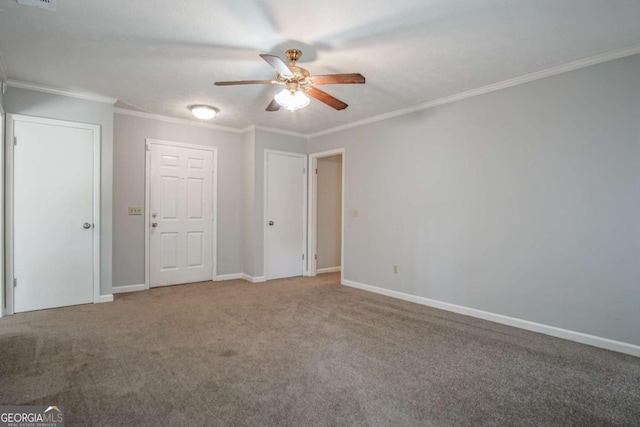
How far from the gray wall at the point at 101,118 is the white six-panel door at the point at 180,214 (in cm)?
70

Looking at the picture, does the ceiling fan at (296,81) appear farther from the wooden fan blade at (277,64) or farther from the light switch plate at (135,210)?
the light switch plate at (135,210)

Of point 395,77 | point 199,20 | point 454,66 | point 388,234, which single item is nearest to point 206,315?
point 388,234

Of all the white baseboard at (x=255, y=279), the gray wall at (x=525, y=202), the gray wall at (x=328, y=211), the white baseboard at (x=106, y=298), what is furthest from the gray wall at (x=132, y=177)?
the gray wall at (x=525, y=202)

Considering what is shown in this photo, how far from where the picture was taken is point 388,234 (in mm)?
4559

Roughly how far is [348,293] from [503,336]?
2.00m

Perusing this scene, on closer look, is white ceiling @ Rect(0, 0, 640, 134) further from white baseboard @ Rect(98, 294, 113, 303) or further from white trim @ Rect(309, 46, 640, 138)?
white baseboard @ Rect(98, 294, 113, 303)

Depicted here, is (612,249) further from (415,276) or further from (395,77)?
(395,77)

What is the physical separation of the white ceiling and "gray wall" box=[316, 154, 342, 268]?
92.8 inches

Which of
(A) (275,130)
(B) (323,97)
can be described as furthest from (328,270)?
(B) (323,97)

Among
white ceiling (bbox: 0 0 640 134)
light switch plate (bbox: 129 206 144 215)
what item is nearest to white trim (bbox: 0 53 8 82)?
white ceiling (bbox: 0 0 640 134)

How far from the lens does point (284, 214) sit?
561cm

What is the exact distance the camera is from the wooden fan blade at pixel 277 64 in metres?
2.28

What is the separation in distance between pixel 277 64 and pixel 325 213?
3.81m
